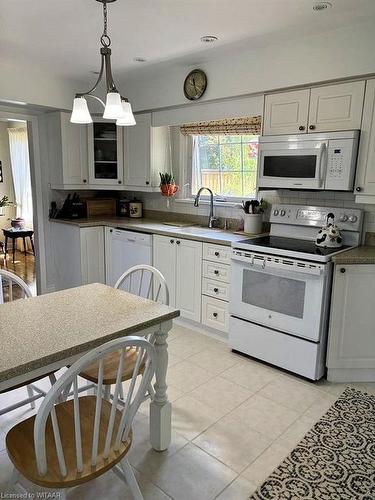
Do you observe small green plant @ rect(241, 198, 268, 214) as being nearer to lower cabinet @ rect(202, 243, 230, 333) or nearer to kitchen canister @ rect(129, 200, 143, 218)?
lower cabinet @ rect(202, 243, 230, 333)

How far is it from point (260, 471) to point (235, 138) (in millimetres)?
2884

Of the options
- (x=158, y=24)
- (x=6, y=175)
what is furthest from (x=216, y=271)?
(x=6, y=175)

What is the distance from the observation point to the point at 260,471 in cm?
184

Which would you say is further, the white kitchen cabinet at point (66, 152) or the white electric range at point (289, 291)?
the white kitchen cabinet at point (66, 152)

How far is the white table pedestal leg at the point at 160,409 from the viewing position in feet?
6.01

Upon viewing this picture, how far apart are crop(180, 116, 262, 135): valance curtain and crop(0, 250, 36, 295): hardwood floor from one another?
282 cm

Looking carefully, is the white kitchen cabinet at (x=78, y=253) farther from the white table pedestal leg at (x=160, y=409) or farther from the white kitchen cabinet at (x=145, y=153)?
the white table pedestal leg at (x=160, y=409)

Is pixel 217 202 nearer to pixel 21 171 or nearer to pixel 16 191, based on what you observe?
pixel 21 171

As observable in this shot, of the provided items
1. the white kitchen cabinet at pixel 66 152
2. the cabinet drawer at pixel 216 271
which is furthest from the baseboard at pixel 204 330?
the white kitchen cabinet at pixel 66 152

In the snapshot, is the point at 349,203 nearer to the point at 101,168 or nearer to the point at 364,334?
the point at 364,334

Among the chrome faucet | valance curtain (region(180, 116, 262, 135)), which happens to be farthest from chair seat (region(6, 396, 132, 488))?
valance curtain (region(180, 116, 262, 135))

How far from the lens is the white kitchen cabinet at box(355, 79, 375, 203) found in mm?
2510

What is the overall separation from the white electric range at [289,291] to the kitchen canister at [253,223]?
0.59 feet

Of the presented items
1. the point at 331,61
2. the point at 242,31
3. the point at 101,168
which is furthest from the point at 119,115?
the point at 101,168
